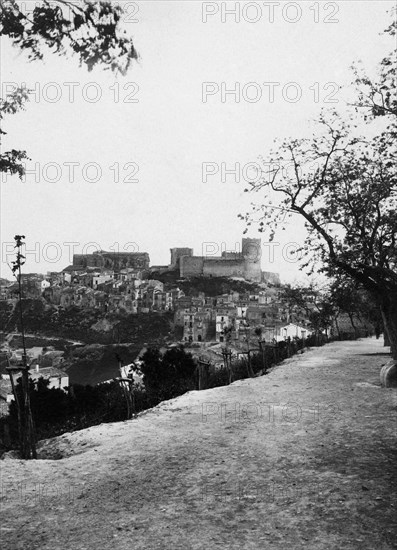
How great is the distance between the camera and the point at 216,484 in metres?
5.17

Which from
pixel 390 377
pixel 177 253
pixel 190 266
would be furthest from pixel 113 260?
pixel 390 377

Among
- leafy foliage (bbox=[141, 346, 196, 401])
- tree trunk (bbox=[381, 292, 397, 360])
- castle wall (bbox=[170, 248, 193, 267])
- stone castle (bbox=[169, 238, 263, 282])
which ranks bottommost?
leafy foliage (bbox=[141, 346, 196, 401])

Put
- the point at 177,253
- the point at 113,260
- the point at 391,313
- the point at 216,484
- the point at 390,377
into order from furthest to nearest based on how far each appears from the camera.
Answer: the point at 113,260 → the point at 177,253 → the point at 390,377 → the point at 391,313 → the point at 216,484

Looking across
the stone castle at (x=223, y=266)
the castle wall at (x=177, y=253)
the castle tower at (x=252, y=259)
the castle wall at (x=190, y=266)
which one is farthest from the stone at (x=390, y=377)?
the castle wall at (x=177, y=253)

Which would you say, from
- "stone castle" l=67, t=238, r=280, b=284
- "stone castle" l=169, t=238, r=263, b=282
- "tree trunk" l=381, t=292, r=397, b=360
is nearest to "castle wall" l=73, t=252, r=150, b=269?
"stone castle" l=67, t=238, r=280, b=284

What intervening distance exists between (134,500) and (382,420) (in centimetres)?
524

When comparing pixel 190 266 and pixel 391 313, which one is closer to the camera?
pixel 391 313

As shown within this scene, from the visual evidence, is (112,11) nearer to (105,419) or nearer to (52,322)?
(105,419)

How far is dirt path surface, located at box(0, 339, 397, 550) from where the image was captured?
395 centimetres

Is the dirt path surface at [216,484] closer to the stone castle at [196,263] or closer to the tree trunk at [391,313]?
the tree trunk at [391,313]

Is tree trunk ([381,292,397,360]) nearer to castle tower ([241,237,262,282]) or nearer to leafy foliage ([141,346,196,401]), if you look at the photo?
leafy foliage ([141,346,196,401])

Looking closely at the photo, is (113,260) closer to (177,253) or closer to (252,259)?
(177,253)

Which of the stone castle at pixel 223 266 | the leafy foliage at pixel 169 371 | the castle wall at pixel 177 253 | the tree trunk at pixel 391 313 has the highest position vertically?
the castle wall at pixel 177 253

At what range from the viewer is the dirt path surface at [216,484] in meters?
3.95
